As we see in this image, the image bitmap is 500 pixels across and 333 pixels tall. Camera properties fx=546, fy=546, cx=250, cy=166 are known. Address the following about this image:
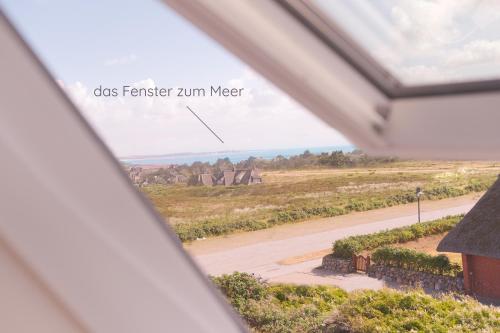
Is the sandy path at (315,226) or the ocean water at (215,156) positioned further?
the sandy path at (315,226)

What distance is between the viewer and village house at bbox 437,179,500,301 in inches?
54.3

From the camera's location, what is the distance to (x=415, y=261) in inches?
76.5

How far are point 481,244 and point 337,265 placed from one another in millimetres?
675

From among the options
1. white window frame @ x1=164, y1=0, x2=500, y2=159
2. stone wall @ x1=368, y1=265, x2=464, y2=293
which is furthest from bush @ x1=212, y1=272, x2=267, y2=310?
white window frame @ x1=164, y1=0, x2=500, y2=159

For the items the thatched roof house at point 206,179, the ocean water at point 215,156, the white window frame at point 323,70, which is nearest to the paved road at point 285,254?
the thatched roof house at point 206,179

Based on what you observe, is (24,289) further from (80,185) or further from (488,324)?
(488,324)

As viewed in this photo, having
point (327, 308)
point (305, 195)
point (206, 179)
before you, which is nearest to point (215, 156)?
point (206, 179)

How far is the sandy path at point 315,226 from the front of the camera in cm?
181

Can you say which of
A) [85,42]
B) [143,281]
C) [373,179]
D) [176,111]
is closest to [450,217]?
[373,179]

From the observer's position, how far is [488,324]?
165 centimetres

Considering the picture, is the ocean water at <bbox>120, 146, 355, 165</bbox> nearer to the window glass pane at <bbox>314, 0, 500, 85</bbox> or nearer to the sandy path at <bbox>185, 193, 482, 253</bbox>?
the window glass pane at <bbox>314, 0, 500, 85</bbox>

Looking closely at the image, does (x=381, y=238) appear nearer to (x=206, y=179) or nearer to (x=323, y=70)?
(x=206, y=179)

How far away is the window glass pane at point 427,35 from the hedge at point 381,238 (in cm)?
165

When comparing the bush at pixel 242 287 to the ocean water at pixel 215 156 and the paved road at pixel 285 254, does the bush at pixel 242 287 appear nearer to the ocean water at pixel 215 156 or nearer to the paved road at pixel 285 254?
the paved road at pixel 285 254
